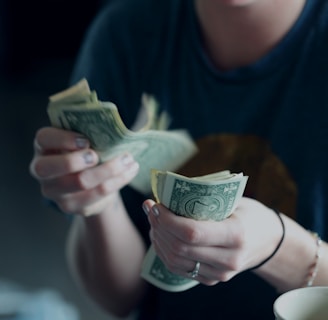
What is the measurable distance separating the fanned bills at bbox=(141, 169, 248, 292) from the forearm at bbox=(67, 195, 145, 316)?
246 millimetres

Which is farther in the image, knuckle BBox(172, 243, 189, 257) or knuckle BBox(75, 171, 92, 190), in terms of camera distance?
knuckle BBox(75, 171, 92, 190)

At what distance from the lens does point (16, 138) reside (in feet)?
8.47

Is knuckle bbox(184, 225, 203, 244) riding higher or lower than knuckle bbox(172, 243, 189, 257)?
higher

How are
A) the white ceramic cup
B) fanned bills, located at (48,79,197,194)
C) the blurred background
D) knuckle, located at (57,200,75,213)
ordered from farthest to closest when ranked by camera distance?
the blurred background < knuckle, located at (57,200,75,213) < fanned bills, located at (48,79,197,194) < the white ceramic cup

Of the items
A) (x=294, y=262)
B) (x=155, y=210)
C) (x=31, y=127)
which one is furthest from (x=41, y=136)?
(x=31, y=127)

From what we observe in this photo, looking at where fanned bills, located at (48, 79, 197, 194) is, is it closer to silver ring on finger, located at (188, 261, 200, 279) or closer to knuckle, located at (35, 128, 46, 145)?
knuckle, located at (35, 128, 46, 145)

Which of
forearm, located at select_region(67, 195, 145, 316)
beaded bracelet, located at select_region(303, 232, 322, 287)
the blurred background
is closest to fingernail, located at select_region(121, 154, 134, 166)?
forearm, located at select_region(67, 195, 145, 316)

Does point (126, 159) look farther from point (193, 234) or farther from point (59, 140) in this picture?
point (193, 234)

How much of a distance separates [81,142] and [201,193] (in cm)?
20

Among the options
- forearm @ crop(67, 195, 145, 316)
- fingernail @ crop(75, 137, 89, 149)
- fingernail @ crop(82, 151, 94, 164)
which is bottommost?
forearm @ crop(67, 195, 145, 316)

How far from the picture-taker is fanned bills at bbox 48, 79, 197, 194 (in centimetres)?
69

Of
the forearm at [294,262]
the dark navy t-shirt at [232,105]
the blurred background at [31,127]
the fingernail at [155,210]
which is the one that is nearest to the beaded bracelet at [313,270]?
the forearm at [294,262]

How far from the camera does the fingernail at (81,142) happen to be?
2.45ft

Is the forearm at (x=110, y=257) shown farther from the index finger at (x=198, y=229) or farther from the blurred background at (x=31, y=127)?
the blurred background at (x=31, y=127)
